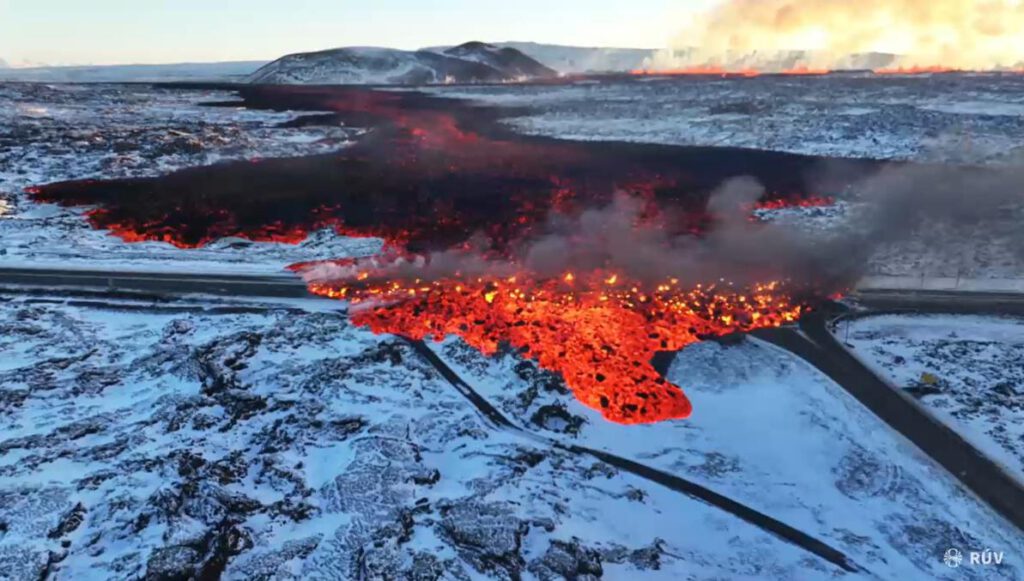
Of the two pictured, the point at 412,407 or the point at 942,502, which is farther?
the point at 412,407

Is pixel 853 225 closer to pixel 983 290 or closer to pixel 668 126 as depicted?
pixel 983 290

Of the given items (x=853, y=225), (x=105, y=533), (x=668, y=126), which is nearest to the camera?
(x=105, y=533)

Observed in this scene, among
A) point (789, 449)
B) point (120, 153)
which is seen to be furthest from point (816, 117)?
point (120, 153)

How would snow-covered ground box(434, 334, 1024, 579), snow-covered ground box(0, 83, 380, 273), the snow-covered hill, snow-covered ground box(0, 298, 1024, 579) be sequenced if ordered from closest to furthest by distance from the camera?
snow-covered ground box(0, 298, 1024, 579)
snow-covered ground box(434, 334, 1024, 579)
snow-covered ground box(0, 83, 380, 273)
the snow-covered hill

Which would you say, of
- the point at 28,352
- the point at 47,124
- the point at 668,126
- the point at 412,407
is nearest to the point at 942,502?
the point at 412,407

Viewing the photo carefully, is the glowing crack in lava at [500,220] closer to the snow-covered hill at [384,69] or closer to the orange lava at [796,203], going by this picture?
the orange lava at [796,203]

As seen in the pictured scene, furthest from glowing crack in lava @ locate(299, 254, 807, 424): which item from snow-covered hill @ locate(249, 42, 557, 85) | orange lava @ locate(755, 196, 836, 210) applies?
snow-covered hill @ locate(249, 42, 557, 85)

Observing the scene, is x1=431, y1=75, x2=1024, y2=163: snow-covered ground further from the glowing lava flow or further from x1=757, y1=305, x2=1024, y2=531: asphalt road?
the glowing lava flow
